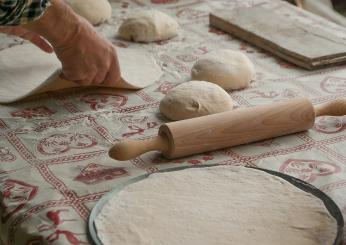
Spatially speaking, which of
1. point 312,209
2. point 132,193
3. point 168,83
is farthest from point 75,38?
point 312,209

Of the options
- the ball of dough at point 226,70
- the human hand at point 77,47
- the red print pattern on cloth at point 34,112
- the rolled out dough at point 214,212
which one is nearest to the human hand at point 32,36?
the human hand at point 77,47

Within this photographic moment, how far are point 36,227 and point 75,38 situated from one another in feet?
2.17

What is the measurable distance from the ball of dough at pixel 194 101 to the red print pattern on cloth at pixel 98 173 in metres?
0.26

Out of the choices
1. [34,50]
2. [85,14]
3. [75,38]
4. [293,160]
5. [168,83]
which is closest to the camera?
[293,160]

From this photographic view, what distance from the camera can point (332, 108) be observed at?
5.03 ft

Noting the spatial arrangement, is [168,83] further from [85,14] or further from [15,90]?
[85,14]

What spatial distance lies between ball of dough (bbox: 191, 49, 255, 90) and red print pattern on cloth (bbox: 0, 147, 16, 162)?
56cm

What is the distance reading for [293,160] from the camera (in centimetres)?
139

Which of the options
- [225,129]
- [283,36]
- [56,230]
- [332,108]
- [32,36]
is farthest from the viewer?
[283,36]

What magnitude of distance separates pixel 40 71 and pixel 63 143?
472mm

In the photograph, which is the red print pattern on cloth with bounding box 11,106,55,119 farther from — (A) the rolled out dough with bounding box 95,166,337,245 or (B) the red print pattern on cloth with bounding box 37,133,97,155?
(A) the rolled out dough with bounding box 95,166,337,245

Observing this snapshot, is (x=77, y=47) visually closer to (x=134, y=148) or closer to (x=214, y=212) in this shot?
(x=134, y=148)

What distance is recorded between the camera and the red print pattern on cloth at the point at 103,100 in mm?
1703

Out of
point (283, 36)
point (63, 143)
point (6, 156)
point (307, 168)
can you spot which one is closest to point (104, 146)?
point (63, 143)
